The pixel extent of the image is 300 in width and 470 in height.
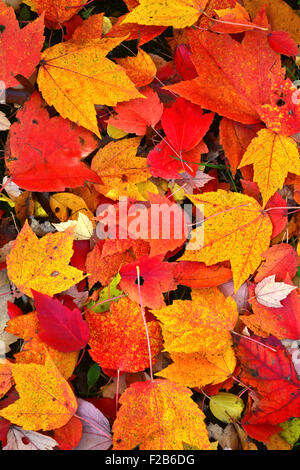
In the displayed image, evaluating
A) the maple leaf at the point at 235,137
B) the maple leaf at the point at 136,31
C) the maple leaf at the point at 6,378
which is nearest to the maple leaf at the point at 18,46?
the maple leaf at the point at 136,31

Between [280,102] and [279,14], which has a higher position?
[279,14]

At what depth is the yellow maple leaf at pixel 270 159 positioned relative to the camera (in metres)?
0.98

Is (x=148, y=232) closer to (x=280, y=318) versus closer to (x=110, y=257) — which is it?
(x=110, y=257)

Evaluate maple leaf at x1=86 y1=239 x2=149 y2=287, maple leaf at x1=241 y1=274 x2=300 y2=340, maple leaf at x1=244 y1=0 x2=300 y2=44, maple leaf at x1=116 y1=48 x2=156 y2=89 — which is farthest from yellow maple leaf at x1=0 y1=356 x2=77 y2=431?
maple leaf at x1=244 y1=0 x2=300 y2=44

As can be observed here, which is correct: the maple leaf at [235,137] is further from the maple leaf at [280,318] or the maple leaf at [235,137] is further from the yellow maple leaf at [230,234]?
the maple leaf at [280,318]

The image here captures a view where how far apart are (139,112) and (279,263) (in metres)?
0.53

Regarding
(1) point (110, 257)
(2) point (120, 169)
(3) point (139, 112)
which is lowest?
(1) point (110, 257)

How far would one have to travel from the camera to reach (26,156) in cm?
102

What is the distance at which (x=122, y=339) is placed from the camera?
3.29 ft

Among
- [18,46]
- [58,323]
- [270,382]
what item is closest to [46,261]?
[58,323]

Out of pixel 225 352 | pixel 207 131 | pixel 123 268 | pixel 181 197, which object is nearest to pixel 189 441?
pixel 225 352

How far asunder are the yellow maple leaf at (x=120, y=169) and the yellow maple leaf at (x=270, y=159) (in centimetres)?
26

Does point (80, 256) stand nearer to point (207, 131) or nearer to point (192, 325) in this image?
point (192, 325)

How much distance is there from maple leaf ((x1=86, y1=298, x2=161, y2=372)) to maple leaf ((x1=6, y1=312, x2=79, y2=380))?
7cm
